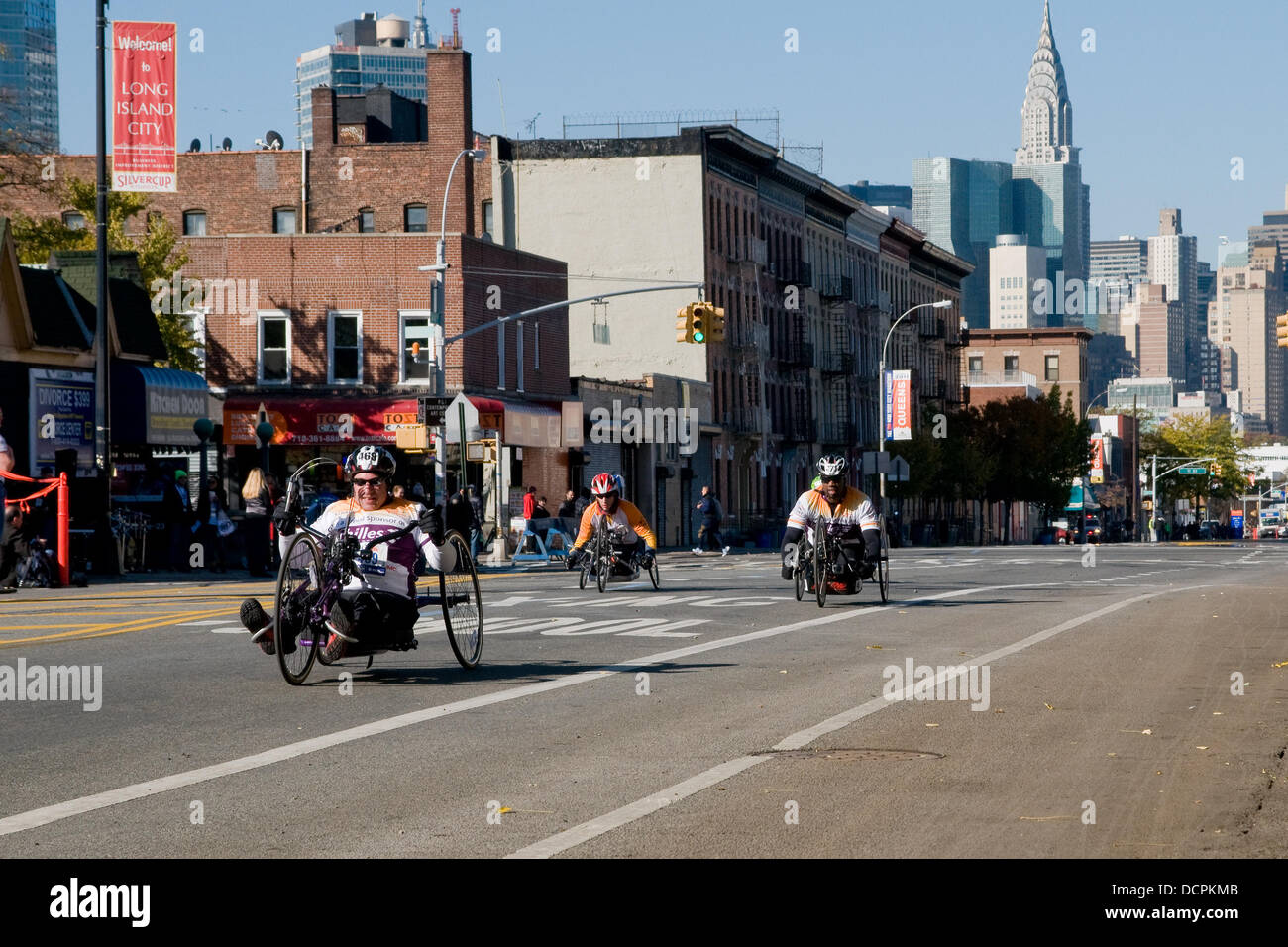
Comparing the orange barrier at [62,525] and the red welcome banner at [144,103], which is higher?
the red welcome banner at [144,103]

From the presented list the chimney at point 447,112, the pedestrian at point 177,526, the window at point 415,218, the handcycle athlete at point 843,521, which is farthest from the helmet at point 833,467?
the window at point 415,218

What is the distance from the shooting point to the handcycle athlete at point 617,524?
26.0 meters

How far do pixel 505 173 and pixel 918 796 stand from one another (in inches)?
2511

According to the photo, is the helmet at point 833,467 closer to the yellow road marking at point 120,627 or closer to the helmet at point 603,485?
the helmet at point 603,485

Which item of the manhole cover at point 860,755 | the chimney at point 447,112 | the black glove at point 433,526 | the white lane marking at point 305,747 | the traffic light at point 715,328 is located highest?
the chimney at point 447,112

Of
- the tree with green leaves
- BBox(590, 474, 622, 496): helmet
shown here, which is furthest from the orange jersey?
the tree with green leaves

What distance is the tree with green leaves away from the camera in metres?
49.4

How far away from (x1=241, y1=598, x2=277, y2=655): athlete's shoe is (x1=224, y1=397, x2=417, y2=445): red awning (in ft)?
133

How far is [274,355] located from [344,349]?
1.88 m

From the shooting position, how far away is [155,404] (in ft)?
128

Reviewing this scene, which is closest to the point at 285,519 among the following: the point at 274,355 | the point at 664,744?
the point at 664,744

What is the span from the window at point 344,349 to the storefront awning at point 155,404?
1386 centimetres

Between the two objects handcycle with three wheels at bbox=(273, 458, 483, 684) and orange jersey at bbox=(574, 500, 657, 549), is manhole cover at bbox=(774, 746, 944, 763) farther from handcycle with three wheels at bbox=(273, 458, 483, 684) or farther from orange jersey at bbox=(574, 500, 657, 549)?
orange jersey at bbox=(574, 500, 657, 549)
